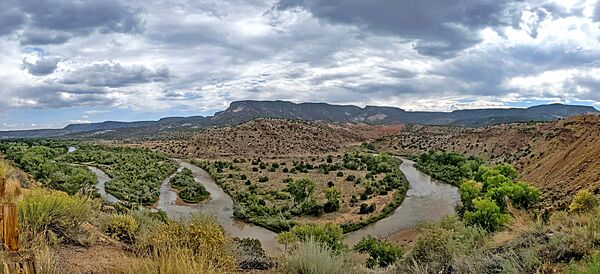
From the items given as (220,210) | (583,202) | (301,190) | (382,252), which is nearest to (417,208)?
(301,190)

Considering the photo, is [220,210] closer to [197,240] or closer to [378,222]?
[378,222]

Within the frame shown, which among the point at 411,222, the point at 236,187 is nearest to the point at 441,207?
the point at 411,222

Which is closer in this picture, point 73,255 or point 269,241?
point 73,255

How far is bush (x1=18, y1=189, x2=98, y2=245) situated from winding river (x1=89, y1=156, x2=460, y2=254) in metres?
13.0

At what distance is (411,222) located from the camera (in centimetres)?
3450

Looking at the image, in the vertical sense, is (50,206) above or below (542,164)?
above

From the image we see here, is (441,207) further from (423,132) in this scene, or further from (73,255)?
(423,132)

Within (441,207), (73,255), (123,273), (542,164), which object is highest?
(123,273)

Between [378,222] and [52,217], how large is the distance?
2853 cm

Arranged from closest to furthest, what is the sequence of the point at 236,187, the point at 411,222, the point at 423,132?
1. the point at 411,222
2. the point at 236,187
3. the point at 423,132

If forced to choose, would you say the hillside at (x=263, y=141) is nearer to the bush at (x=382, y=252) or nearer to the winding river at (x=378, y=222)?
the winding river at (x=378, y=222)

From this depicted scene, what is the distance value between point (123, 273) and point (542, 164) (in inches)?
1739

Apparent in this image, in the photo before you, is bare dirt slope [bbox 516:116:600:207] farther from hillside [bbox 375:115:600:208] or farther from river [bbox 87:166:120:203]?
river [bbox 87:166:120:203]

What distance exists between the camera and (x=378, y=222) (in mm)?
Result: 35000
